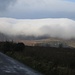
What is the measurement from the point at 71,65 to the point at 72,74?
5419mm

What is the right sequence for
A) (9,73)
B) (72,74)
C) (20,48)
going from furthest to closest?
(20,48)
(9,73)
(72,74)

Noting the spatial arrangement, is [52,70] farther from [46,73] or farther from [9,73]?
[9,73]

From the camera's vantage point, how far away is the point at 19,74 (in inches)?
738

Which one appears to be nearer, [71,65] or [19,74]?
[19,74]

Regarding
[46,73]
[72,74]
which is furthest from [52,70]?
[72,74]

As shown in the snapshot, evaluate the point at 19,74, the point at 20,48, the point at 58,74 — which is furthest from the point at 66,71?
the point at 20,48

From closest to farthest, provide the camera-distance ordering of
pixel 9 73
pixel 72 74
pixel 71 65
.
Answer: pixel 72 74
pixel 9 73
pixel 71 65

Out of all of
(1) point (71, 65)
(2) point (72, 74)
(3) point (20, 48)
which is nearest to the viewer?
(2) point (72, 74)

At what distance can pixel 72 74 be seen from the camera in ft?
58.7

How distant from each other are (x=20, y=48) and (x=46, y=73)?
3439 centimetres

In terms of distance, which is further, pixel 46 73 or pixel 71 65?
pixel 71 65

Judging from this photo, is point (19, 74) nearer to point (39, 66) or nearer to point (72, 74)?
point (72, 74)

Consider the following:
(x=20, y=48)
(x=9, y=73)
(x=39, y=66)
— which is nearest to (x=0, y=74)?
(x=9, y=73)

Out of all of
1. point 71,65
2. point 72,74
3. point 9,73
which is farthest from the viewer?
point 71,65
